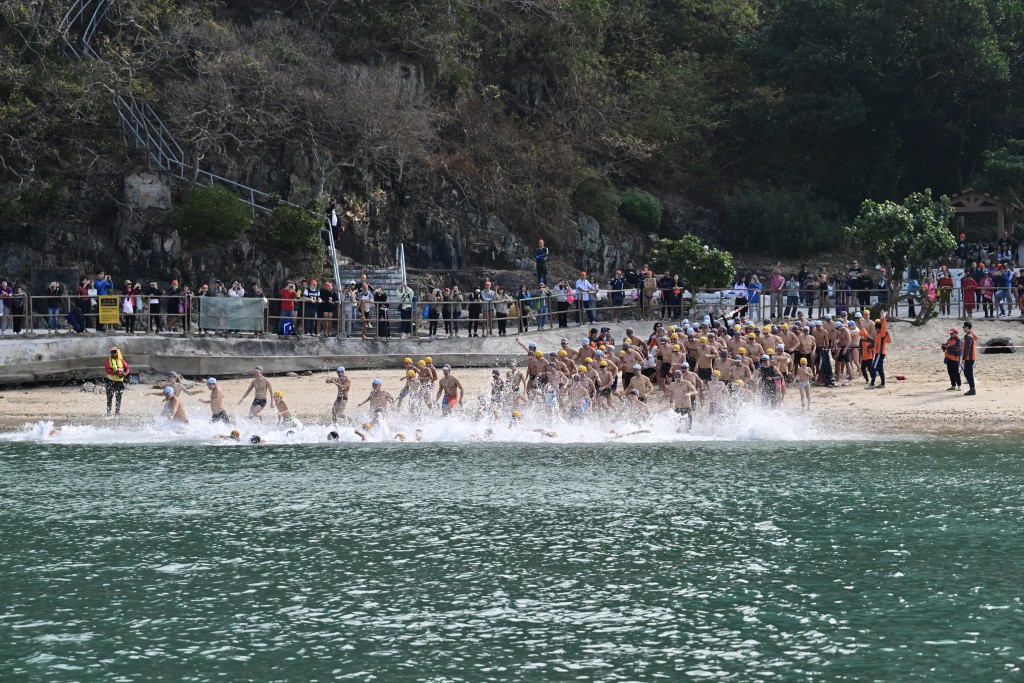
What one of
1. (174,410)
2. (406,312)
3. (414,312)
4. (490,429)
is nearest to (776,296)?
(414,312)

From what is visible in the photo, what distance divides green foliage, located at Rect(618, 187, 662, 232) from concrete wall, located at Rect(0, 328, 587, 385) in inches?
533

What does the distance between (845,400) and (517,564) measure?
14.3 m

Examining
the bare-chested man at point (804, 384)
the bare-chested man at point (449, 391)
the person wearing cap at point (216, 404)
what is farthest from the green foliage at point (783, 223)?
the person wearing cap at point (216, 404)

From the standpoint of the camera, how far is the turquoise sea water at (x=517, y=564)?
15359 mm

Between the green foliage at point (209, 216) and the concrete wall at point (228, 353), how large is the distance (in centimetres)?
749

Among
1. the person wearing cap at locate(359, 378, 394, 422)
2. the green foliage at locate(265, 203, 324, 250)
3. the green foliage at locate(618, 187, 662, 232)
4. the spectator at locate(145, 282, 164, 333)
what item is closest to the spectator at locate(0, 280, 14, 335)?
the spectator at locate(145, 282, 164, 333)

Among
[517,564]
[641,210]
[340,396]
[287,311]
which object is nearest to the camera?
[517,564]

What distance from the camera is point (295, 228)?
41.5 meters

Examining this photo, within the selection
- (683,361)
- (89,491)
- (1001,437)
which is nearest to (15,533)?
(89,491)

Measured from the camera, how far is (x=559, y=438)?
29.0 meters

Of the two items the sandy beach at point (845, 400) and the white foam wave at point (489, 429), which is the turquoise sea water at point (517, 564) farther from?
the sandy beach at point (845, 400)

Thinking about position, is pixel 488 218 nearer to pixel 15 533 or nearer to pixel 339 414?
pixel 339 414

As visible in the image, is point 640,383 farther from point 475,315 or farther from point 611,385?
point 475,315

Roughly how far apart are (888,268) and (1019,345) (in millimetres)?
4309
